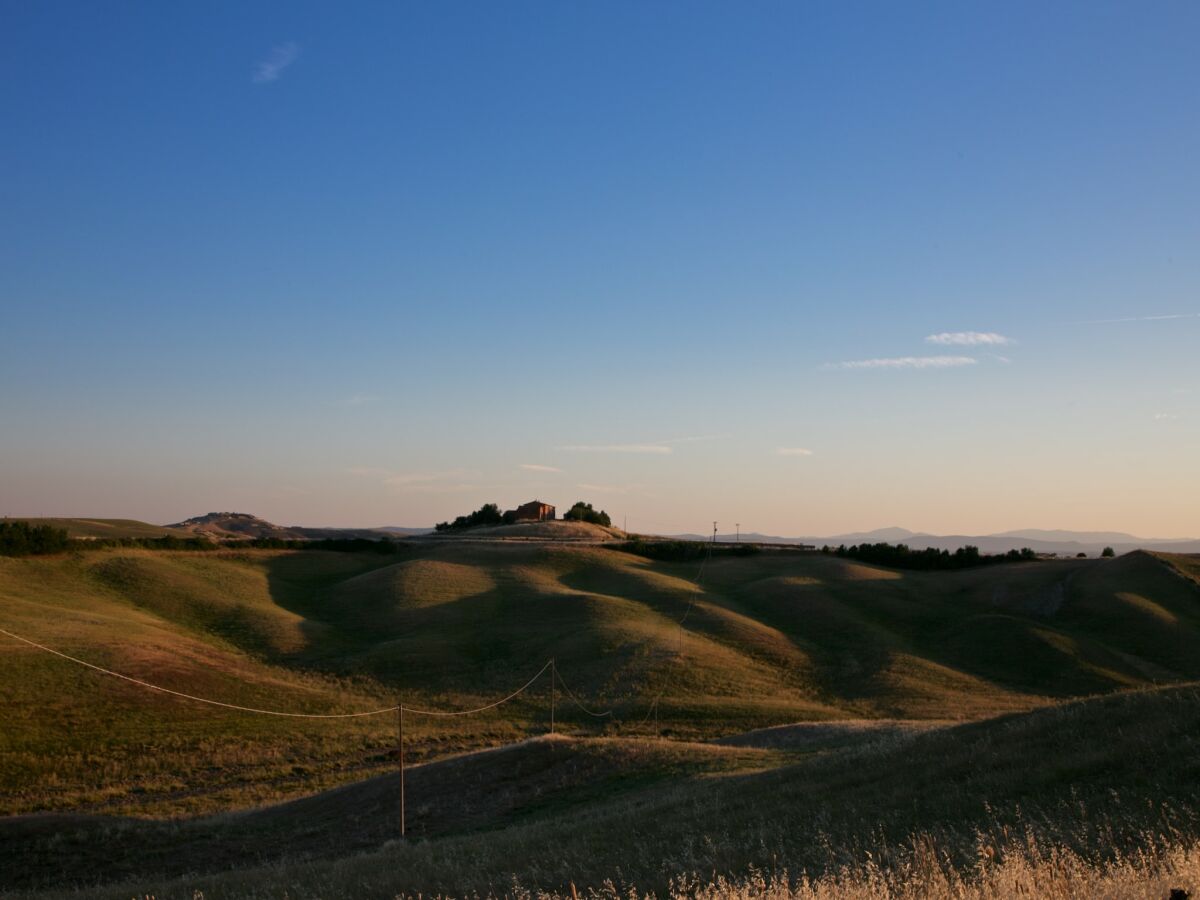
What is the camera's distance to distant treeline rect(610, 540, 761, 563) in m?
101

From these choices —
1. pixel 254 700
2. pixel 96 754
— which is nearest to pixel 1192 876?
pixel 96 754

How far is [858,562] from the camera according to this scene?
97.8 meters

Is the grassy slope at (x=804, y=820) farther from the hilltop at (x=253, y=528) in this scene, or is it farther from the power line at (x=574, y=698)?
the hilltop at (x=253, y=528)

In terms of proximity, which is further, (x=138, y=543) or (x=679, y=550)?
(x=679, y=550)

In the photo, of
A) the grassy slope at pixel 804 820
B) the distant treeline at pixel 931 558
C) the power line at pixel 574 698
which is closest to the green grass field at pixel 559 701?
the grassy slope at pixel 804 820

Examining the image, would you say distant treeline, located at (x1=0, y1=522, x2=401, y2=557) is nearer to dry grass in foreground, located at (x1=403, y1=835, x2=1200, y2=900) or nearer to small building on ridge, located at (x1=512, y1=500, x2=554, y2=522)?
small building on ridge, located at (x1=512, y1=500, x2=554, y2=522)

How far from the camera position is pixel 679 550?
102000 mm

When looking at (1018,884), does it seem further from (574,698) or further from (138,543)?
(138,543)

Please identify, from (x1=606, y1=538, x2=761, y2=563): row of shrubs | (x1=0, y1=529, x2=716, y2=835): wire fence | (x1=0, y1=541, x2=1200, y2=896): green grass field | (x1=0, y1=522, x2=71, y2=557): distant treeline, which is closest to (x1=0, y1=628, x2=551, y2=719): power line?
(x1=0, y1=529, x2=716, y2=835): wire fence

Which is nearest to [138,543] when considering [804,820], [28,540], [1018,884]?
[28,540]

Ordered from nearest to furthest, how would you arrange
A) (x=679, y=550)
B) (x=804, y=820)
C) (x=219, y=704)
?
(x=804, y=820)
(x=219, y=704)
(x=679, y=550)

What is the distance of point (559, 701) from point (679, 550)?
49.9 m

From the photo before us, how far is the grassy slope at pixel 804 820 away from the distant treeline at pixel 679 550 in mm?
72752

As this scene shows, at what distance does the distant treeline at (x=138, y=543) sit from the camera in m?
76.6
